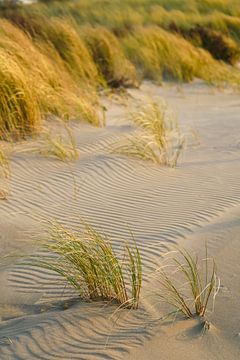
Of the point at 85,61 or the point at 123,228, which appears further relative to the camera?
the point at 85,61

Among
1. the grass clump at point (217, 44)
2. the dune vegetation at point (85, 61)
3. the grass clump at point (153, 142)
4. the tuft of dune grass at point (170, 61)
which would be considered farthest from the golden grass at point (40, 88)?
the grass clump at point (217, 44)

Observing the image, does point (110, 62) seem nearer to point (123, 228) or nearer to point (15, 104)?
point (15, 104)

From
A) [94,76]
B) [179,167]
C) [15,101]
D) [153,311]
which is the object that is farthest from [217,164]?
[94,76]

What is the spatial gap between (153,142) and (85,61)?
4.16m

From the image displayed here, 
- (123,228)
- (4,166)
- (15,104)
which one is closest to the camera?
(123,228)

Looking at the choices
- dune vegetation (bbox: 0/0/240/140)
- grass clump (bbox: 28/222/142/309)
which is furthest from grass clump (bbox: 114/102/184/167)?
grass clump (bbox: 28/222/142/309)

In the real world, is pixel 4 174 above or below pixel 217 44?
above

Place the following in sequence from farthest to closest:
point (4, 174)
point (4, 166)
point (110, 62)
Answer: point (110, 62), point (4, 166), point (4, 174)

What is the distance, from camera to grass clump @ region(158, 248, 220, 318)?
2.98 m

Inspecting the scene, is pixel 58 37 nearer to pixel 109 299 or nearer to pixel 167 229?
pixel 167 229

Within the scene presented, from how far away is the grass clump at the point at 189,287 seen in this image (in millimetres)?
2979

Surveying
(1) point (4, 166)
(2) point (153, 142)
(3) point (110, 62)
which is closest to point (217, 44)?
(3) point (110, 62)

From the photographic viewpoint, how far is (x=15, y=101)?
6652mm

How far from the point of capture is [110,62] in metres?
10.8
